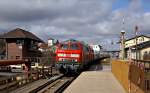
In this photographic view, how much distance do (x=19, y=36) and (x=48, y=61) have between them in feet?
67.7

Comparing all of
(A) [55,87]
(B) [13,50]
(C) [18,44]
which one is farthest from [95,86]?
(B) [13,50]

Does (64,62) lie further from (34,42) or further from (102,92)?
(34,42)

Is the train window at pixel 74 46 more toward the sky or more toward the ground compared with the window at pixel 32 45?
more toward the ground

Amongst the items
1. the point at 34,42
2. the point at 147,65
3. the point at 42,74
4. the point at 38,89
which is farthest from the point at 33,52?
the point at 147,65

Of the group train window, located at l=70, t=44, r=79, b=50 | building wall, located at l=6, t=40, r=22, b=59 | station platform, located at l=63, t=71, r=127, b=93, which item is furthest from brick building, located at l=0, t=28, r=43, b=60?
station platform, located at l=63, t=71, r=127, b=93

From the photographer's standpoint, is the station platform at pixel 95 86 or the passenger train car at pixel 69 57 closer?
the station platform at pixel 95 86

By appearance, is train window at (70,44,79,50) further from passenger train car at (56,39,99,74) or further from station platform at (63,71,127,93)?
station platform at (63,71,127,93)

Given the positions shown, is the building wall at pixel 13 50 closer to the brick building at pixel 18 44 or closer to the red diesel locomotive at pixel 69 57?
the brick building at pixel 18 44

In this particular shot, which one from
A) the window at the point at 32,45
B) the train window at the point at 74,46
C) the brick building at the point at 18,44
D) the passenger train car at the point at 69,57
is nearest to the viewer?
the passenger train car at the point at 69,57

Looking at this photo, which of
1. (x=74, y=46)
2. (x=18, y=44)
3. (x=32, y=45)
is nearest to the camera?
(x=74, y=46)

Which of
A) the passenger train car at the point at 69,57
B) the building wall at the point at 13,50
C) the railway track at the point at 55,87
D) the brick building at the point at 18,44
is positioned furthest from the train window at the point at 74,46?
the building wall at the point at 13,50

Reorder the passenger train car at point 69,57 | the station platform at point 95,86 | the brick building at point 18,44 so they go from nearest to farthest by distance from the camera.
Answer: the station platform at point 95,86, the passenger train car at point 69,57, the brick building at point 18,44

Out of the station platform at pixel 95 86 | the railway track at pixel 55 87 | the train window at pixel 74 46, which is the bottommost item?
the railway track at pixel 55 87

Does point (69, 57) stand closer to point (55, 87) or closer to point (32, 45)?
point (55, 87)
